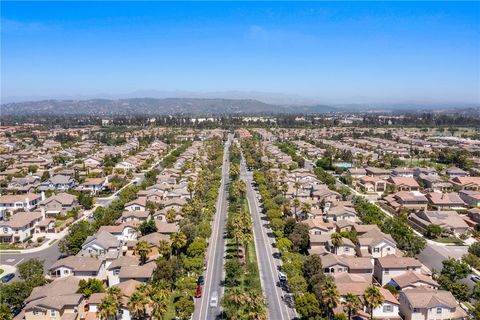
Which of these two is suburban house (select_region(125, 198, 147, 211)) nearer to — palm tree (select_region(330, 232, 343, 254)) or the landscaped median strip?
the landscaped median strip

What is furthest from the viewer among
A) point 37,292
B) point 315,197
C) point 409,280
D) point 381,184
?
point 381,184

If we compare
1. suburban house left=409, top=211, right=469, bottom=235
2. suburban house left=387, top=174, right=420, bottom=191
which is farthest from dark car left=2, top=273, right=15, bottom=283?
suburban house left=387, top=174, right=420, bottom=191

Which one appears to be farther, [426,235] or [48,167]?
[48,167]

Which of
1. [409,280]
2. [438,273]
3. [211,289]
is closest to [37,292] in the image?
[211,289]

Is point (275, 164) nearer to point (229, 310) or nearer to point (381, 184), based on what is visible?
point (381, 184)

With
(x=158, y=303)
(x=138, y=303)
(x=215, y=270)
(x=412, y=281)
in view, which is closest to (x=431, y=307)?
(x=412, y=281)

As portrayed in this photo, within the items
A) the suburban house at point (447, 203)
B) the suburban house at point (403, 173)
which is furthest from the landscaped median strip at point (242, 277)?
the suburban house at point (403, 173)
